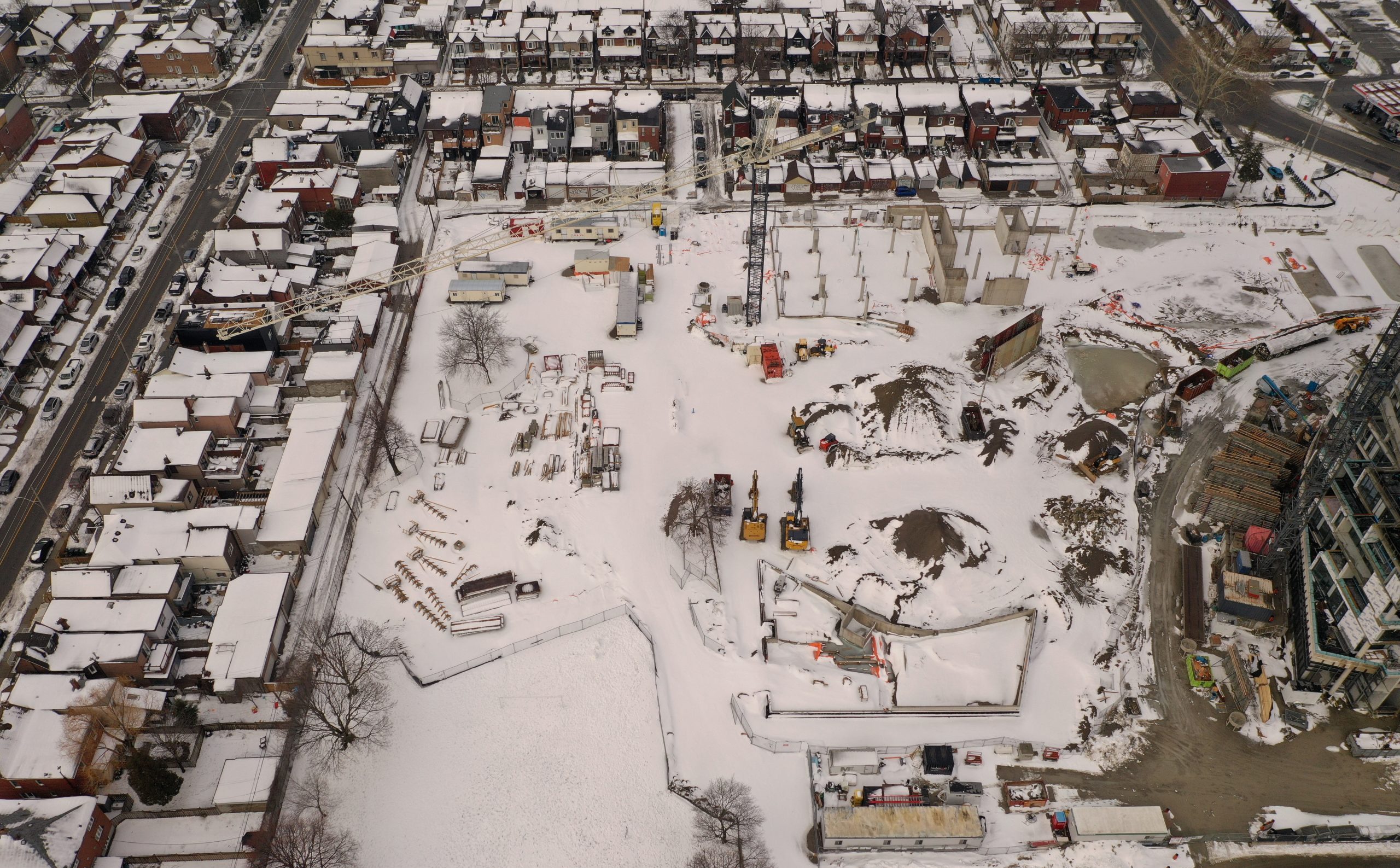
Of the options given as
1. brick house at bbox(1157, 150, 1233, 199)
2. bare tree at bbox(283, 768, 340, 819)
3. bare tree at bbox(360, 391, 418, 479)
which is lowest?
bare tree at bbox(283, 768, 340, 819)

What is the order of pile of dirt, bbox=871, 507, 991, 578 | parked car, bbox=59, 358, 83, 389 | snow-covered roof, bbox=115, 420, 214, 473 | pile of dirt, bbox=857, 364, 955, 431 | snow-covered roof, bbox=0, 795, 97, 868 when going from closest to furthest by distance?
1. snow-covered roof, bbox=0, 795, 97, 868
2. pile of dirt, bbox=871, 507, 991, 578
3. snow-covered roof, bbox=115, 420, 214, 473
4. pile of dirt, bbox=857, 364, 955, 431
5. parked car, bbox=59, 358, 83, 389

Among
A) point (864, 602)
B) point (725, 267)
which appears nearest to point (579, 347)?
point (725, 267)

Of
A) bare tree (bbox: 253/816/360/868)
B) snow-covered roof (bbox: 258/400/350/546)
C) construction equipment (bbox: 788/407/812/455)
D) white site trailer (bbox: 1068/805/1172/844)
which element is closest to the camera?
bare tree (bbox: 253/816/360/868)

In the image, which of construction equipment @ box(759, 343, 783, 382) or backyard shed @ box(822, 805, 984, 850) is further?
construction equipment @ box(759, 343, 783, 382)

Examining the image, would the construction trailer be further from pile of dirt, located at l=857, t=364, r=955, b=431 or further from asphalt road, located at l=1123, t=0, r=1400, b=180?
asphalt road, located at l=1123, t=0, r=1400, b=180

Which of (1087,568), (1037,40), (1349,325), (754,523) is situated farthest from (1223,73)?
(754,523)

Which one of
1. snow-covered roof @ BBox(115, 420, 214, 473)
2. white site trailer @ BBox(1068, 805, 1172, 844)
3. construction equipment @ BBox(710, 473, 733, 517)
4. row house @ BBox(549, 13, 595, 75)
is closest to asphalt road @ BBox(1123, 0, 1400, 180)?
row house @ BBox(549, 13, 595, 75)

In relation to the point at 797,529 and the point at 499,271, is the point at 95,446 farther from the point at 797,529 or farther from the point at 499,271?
the point at 797,529

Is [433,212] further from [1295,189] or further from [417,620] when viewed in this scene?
[1295,189]
